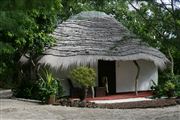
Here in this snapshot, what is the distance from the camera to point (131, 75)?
22719 millimetres

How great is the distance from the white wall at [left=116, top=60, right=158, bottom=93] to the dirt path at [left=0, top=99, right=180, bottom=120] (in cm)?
692

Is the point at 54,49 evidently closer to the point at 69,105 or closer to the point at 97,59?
the point at 97,59

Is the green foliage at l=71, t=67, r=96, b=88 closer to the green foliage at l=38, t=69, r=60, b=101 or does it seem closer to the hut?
the green foliage at l=38, t=69, r=60, b=101

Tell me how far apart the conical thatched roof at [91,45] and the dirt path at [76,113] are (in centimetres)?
458

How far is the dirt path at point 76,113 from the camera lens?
511 inches

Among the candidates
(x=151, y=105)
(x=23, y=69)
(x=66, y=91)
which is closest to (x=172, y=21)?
(x=151, y=105)

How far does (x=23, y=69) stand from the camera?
82.9 feet

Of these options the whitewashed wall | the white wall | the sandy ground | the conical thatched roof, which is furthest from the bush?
the white wall

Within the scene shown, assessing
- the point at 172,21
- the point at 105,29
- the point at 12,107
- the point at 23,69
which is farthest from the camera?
the point at 23,69

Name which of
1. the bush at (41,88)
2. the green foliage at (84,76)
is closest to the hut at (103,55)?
the bush at (41,88)

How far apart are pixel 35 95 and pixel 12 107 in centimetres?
368

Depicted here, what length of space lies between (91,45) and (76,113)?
7427 millimetres

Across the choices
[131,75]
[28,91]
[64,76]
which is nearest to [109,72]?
[131,75]

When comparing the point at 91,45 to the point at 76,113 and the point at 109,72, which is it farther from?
the point at 76,113
